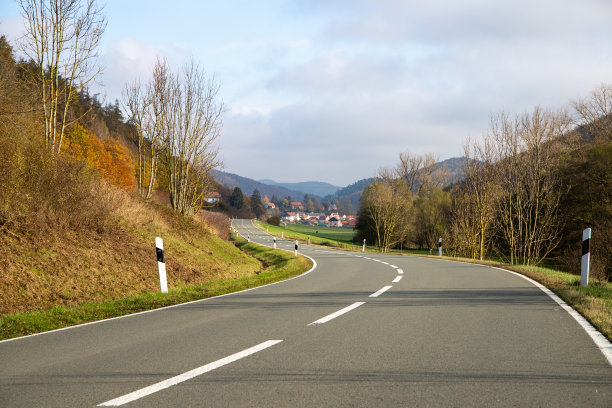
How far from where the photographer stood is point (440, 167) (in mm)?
72750

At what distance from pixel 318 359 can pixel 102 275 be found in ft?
32.9

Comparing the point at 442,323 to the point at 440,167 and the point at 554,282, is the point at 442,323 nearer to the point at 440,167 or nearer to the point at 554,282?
the point at 554,282

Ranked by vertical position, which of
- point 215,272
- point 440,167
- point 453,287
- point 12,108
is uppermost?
point 440,167

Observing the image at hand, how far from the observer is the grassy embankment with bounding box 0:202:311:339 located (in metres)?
8.25

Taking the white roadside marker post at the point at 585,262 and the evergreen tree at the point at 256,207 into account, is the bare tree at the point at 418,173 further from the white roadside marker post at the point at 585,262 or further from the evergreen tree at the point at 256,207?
the evergreen tree at the point at 256,207

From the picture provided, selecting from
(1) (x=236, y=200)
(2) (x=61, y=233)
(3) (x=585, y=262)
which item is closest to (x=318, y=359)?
(3) (x=585, y=262)

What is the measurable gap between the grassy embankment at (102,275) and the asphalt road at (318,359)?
131 centimetres

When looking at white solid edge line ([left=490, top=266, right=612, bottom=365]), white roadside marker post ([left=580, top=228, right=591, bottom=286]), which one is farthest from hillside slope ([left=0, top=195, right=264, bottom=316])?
white roadside marker post ([left=580, top=228, right=591, bottom=286])

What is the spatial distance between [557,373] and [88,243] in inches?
515

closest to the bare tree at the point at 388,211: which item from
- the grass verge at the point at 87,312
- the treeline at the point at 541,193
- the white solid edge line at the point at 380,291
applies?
the treeline at the point at 541,193

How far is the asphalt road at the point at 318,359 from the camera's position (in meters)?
Result: 3.37

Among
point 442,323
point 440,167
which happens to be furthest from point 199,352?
point 440,167

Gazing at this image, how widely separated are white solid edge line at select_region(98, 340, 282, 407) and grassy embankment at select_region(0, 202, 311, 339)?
366 centimetres

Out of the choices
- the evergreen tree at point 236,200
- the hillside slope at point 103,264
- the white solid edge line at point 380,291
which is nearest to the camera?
the white solid edge line at point 380,291
